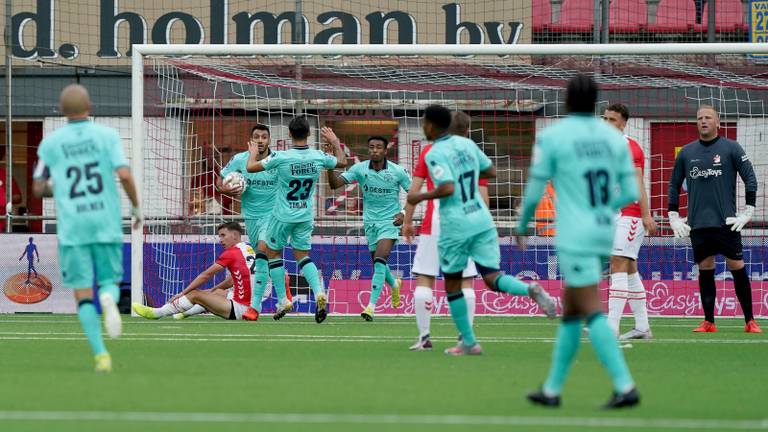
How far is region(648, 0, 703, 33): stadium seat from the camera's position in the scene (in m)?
24.4

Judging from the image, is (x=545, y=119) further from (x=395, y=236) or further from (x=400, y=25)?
(x=400, y=25)

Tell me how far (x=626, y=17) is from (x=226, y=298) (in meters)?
10.9

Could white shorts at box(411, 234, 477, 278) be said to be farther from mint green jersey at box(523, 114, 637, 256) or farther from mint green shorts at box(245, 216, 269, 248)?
mint green shorts at box(245, 216, 269, 248)

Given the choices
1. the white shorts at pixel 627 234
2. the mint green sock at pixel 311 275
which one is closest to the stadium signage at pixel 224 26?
the mint green sock at pixel 311 275

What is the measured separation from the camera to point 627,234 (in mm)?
12195

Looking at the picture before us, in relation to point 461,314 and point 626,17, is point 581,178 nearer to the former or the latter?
point 461,314

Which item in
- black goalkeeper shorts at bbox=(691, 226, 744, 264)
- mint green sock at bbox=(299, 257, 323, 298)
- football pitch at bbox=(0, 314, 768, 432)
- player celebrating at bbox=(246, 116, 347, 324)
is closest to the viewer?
football pitch at bbox=(0, 314, 768, 432)

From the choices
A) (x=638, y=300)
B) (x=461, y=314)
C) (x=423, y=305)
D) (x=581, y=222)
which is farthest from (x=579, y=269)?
(x=638, y=300)

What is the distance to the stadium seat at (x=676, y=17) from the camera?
2442cm

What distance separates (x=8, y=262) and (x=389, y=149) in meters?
5.43

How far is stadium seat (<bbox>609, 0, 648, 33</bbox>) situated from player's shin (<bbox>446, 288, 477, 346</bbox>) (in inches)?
569

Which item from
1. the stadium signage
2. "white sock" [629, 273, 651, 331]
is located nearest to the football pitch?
"white sock" [629, 273, 651, 331]

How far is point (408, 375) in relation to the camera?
885 centimetres

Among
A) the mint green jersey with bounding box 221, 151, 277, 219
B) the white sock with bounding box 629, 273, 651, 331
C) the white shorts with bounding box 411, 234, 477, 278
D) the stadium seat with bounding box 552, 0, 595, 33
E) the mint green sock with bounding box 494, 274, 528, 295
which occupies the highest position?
the stadium seat with bounding box 552, 0, 595, 33
